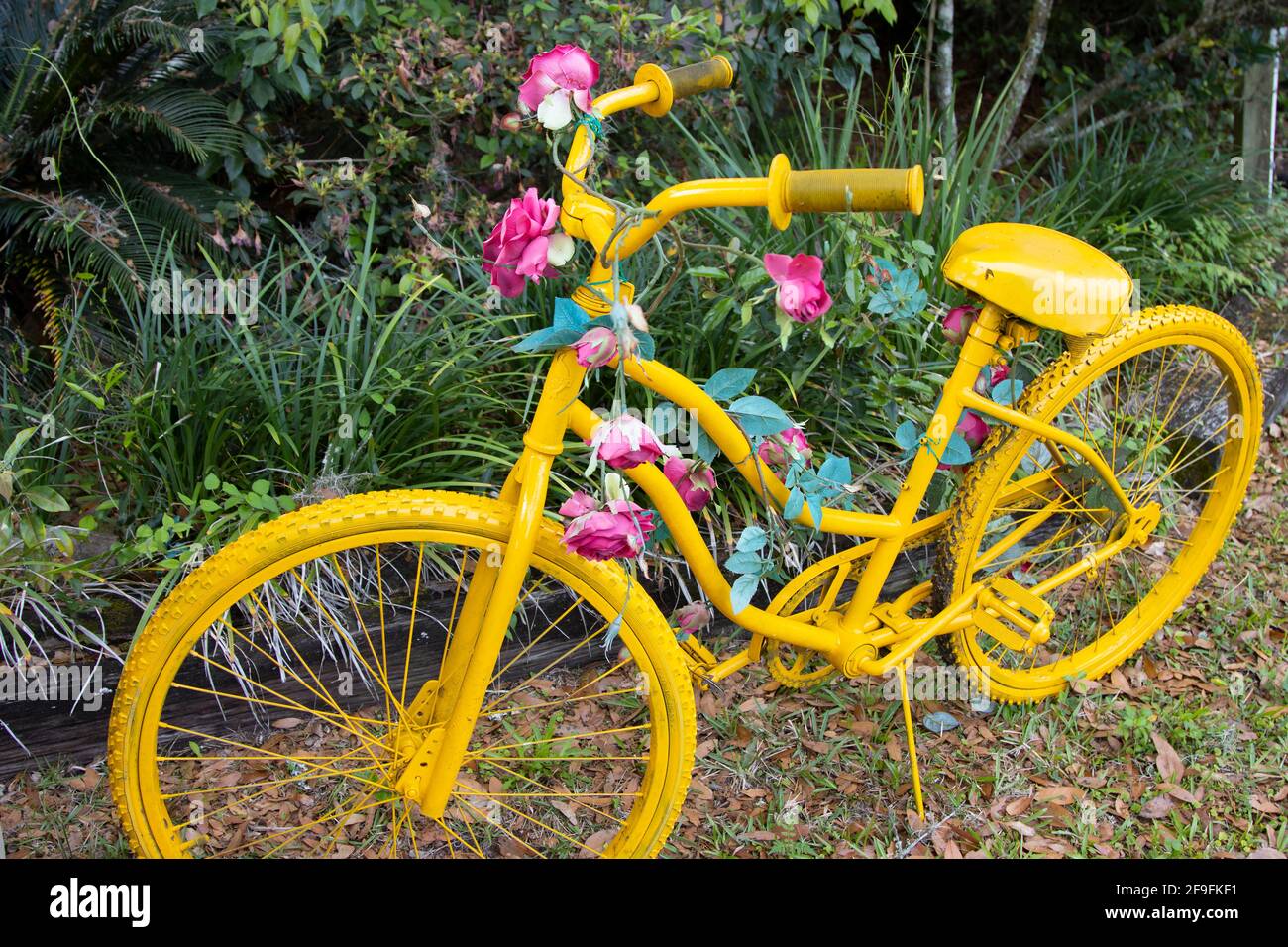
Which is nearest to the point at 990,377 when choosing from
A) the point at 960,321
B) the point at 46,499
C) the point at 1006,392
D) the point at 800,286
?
the point at 1006,392

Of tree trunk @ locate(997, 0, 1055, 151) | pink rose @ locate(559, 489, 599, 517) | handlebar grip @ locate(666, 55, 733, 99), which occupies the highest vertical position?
tree trunk @ locate(997, 0, 1055, 151)

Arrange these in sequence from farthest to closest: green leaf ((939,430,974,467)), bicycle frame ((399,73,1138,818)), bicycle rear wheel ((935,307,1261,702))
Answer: bicycle rear wheel ((935,307,1261,702)), green leaf ((939,430,974,467)), bicycle frame ((399,73,1138,818))

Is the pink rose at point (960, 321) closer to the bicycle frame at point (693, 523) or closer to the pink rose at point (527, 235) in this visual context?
the bicycle frame at point (693, 523)

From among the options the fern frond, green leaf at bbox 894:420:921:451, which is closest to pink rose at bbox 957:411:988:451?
green leaf at bbox 894:420:921:451

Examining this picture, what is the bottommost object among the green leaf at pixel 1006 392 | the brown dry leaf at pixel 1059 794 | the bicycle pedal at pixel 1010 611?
the brown dry leaf at pixel 1059 794

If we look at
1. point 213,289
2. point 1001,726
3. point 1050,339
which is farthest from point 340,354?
point 1050,339

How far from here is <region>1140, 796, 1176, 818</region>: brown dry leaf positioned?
8.38 feet

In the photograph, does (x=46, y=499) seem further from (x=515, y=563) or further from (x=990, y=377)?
(x=990, y=377)

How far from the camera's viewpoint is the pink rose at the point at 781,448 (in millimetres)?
2047

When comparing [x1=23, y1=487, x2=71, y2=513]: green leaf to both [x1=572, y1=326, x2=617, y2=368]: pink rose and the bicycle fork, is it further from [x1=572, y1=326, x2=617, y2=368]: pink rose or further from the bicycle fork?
[x1=572, y1=326, x2=617, y2=368]: pink rose

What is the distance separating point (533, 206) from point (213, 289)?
1756 millimetres

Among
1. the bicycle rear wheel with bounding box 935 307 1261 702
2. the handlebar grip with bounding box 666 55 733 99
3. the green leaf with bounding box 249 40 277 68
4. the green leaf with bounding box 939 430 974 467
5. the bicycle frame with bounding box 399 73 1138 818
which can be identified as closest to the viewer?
the bicycle frame with bounding box 399 73 1138 818

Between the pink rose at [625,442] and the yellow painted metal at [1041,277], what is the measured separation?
2.87 feet

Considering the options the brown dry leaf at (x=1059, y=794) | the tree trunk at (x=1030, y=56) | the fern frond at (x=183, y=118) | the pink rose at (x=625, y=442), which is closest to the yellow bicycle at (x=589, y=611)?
the pink rose at (x=625, y=442)
